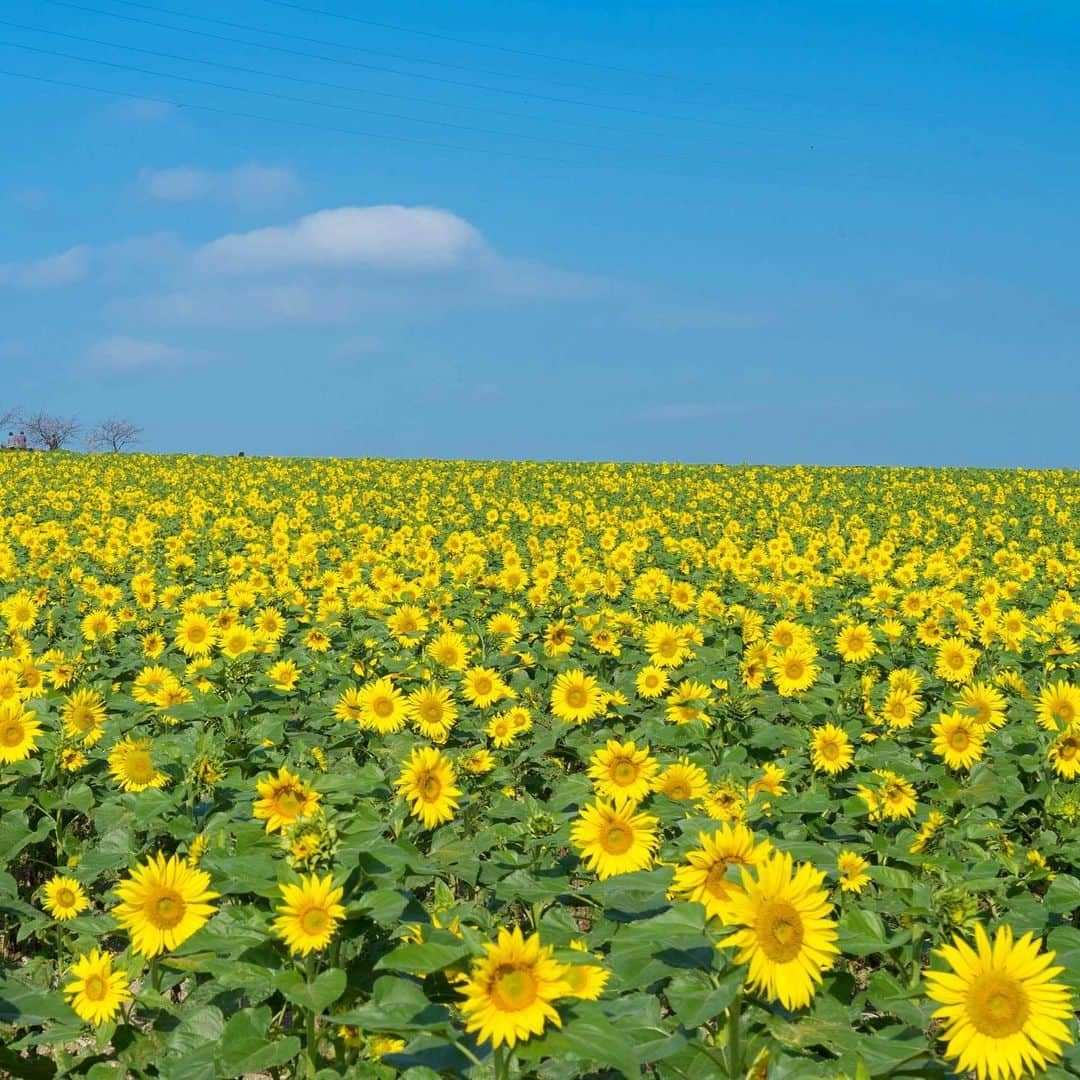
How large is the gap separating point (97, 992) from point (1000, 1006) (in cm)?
274

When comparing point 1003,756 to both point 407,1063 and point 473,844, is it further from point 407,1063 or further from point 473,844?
point 407,1063

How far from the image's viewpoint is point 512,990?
2113 mm

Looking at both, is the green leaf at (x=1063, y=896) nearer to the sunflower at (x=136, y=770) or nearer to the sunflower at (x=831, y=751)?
the sunflower at (x=831, y=751)

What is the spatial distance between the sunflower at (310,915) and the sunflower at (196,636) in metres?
5.69

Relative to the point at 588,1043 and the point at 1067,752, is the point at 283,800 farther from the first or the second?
the point at 1067,752

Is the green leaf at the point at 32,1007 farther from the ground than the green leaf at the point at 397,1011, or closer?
closer

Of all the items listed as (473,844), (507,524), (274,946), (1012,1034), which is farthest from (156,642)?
(507,524)

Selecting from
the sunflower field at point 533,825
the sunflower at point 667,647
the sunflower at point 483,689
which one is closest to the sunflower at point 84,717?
the sunflower field at point 533,825

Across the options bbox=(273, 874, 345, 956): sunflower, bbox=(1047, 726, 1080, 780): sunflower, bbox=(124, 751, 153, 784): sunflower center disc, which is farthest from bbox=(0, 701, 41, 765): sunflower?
bbox=(1047, 726, 1080, 780): sunflower

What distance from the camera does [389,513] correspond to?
2308 centimetres

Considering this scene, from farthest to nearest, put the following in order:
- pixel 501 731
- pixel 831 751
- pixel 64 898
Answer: pixel 501 731 → pixel 831 751 → pixel 64 898

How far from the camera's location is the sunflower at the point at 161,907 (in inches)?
122

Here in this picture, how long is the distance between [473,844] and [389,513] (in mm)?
18985

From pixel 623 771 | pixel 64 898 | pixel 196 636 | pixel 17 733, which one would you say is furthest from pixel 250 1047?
pixel 196 636
